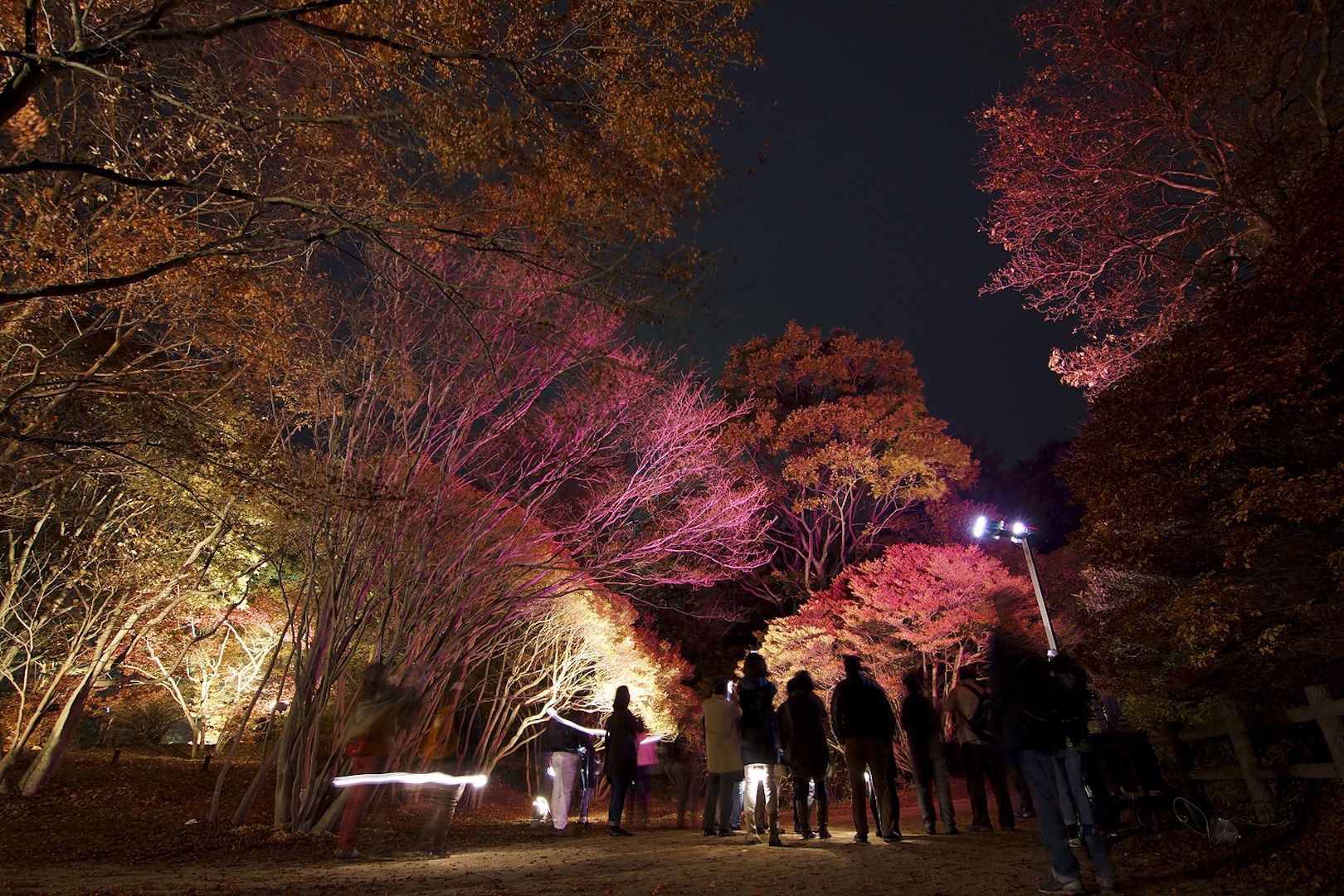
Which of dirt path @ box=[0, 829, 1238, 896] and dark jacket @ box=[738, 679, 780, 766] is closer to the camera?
dirt path @ box=[0, 829, 1238, 896]

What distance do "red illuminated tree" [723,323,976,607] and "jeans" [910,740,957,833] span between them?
1311 centimetres

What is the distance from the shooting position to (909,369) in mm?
20906

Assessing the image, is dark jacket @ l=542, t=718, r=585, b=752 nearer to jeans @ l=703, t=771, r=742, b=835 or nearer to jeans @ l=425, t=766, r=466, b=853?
jeans @ l=425, t=766, r=466, b=853

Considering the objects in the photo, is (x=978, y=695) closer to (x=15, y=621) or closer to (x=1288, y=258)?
(x=1288, y=258)

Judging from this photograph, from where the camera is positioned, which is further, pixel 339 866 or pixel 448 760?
pixel 448 760

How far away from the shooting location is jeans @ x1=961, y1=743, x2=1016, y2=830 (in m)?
6.22

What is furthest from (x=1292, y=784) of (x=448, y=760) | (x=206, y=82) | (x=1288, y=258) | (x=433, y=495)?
(x=206, y=82)

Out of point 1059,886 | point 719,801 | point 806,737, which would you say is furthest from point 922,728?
point 1059,886

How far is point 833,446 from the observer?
65.8 feet

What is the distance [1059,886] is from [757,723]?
10.0 feet

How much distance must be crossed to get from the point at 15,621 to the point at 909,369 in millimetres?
20918

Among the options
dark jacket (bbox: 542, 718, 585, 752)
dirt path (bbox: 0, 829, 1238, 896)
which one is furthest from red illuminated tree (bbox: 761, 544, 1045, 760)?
dirt path (bbox: 0, 829, 1238, 896)

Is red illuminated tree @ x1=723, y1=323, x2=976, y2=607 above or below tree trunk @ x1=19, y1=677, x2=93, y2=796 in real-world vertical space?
above

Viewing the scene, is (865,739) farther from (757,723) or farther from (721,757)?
(721,757)
